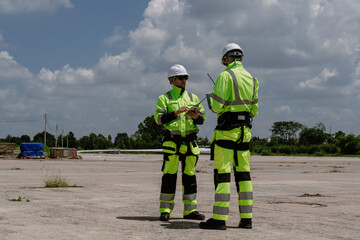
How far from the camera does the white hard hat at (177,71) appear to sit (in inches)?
262

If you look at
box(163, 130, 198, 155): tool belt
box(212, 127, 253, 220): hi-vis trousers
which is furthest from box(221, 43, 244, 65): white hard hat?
box(163, 130, 198, 155): tool belt

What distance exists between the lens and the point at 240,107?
577 cm

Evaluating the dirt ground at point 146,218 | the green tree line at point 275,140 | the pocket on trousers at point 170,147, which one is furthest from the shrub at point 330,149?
the pocket on trousers at point 170,147

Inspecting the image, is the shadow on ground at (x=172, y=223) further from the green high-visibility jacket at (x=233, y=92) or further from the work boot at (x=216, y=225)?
the green high-visibility jacket at (x=233, y=92)

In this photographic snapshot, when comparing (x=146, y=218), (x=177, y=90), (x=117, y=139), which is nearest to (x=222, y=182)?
(x=146, y=218)

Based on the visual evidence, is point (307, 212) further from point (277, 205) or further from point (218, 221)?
point (218, 221)

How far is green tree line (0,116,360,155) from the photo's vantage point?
252 feet

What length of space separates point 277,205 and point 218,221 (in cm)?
303

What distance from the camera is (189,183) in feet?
21.5

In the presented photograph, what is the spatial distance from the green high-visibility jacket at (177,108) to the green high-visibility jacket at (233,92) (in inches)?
27.8

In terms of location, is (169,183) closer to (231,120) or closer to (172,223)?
(172,223)

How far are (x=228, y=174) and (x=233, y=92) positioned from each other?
0.97m

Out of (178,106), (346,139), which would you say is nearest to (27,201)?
(178,106)

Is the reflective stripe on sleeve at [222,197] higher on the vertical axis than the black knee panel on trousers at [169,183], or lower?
lower
